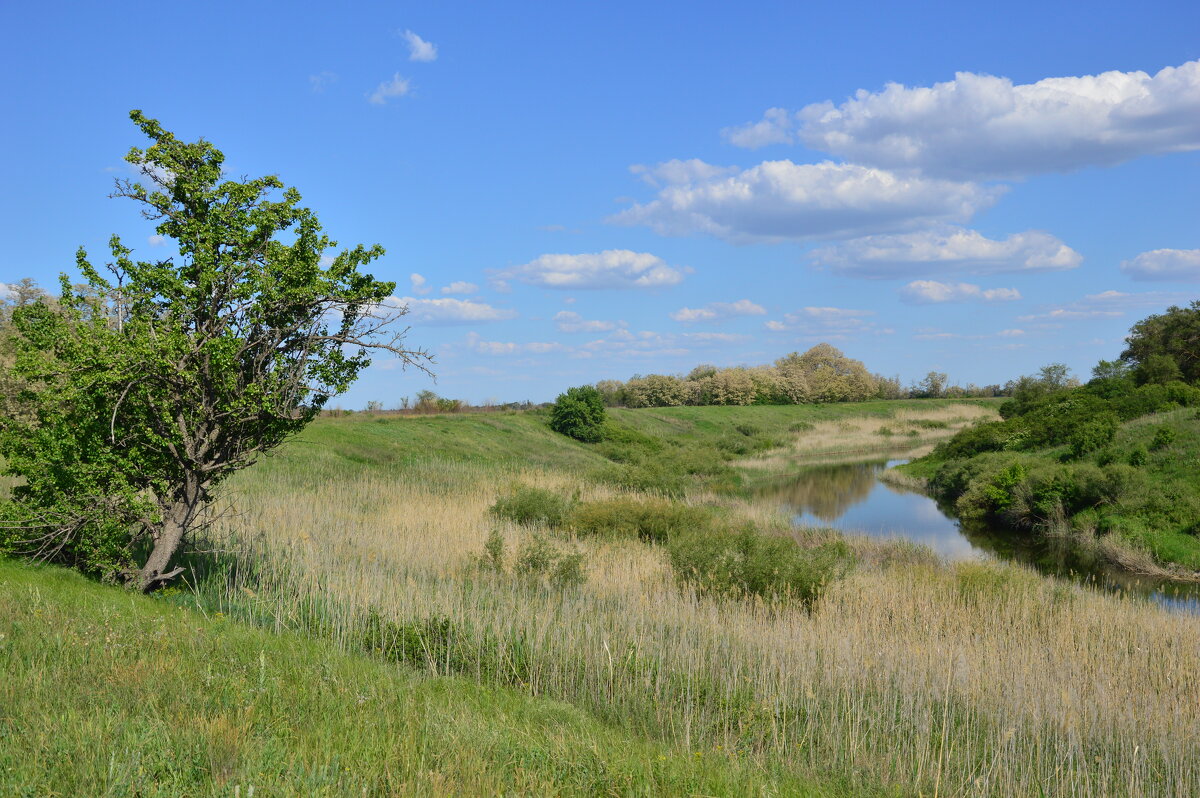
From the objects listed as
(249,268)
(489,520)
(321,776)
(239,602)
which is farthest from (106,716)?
(489,520)

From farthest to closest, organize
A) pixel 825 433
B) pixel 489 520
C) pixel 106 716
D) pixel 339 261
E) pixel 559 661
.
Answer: pixel 825 433 < pixel 489 520 < pixel 339 261 < pixel 559 661 < pixel 106 716

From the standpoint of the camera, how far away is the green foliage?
49344 mm

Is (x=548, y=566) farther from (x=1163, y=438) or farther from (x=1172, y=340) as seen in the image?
(x=1172, y=340)

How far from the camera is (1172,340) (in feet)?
132

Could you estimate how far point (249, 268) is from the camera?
10.7m


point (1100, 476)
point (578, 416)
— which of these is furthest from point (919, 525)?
point (578, 416)

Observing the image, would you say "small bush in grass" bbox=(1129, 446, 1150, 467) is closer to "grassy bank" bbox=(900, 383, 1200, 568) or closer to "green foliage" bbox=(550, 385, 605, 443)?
"grassy bank" bbox=(900, 383, 1200, 568)

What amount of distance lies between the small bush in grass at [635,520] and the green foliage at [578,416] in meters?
28.8

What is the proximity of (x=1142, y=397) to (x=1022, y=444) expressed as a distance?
15.6 ft

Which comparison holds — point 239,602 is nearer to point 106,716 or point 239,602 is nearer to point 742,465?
point 106,716

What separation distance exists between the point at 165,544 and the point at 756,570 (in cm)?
868

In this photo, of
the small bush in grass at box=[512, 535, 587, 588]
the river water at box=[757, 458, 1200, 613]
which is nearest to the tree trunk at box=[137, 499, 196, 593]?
the small bush in grass at box=[512, 535, 587, 588]

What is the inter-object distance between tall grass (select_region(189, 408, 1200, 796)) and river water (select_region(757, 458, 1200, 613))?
4601 mm

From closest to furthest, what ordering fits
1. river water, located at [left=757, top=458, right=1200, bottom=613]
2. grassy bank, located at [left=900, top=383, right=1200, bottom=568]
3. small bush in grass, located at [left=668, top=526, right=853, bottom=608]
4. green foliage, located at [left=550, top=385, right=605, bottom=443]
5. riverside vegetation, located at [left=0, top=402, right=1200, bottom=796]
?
riverside vegetation, located at [left=0, top=402, right=1200, bottom=796], small bush in grass, located at [left=668, top=526, right=853, bottom=608], river water, located at [left=757, top=458, right=1200, bottom=613], grassy bank, located at [left=900, top=383, right=1200, bottom=568], green foliage, located at [left=550, top=385, right=605, bottom=443]
